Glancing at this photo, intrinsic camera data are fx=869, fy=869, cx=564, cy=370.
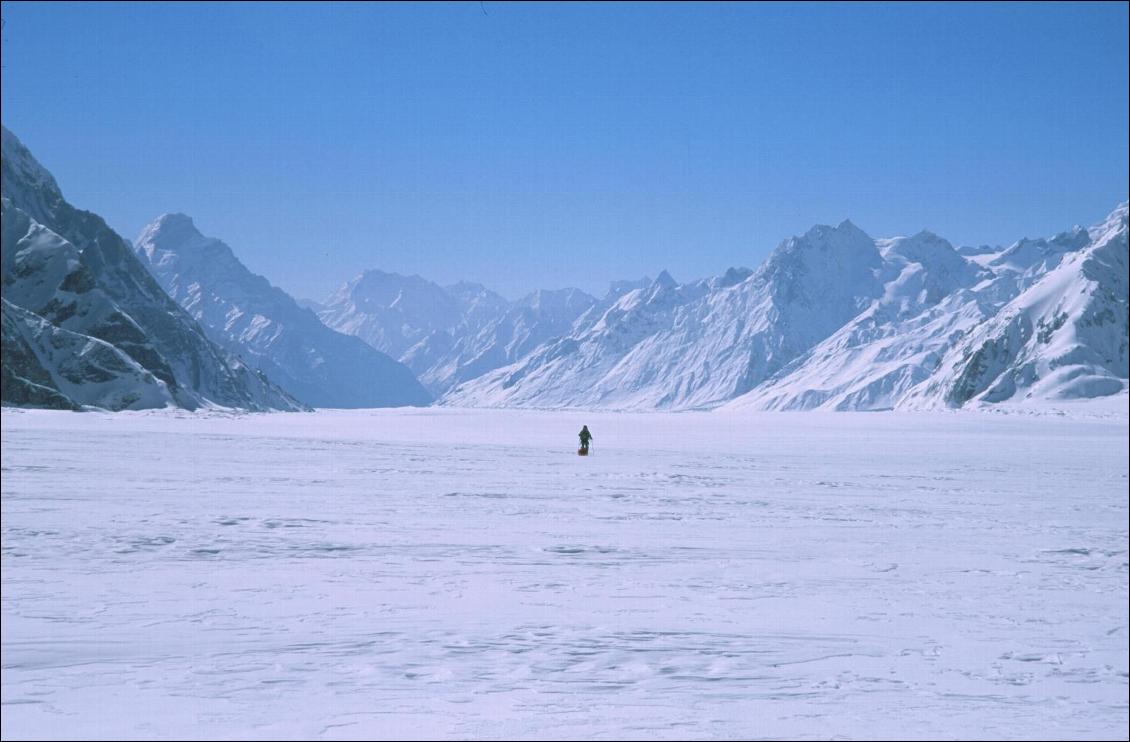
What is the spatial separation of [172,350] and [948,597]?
6909 inches

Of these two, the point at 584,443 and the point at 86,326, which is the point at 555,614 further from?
the point at 86,326

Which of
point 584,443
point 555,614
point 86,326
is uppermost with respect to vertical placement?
point 86,326

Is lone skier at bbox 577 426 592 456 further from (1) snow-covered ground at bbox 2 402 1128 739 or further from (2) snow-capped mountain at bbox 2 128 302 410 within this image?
(2) snow-capped mountain at bbox 2 128 302 410

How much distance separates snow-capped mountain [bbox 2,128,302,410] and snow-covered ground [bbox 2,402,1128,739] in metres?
92.8

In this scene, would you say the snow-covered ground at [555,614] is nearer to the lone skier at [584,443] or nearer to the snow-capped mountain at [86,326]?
the lone skier at [584,443]

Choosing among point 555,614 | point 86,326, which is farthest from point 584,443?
point 86,326

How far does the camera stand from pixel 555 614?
1196cm

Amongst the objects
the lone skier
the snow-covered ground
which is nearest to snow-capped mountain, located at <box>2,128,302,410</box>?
the lone skier

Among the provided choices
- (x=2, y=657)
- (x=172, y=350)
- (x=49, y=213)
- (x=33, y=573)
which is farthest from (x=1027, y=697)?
(x=49, y=213)

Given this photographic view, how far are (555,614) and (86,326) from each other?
5354 inches

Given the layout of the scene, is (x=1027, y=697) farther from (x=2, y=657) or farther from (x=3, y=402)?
(x=3, y=402)

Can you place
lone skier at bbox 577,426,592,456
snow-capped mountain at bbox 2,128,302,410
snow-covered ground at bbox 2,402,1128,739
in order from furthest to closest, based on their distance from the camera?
snow-capped mountain at bbox 2,128,302,410, lone skier at bbox 577,426,592,456, snow-covered ground at bbox 2,402,1128,739

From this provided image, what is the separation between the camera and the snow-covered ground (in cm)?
859

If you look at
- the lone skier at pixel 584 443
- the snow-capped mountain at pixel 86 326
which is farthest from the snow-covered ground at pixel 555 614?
the snow-capped mountain at pixel 86 326
